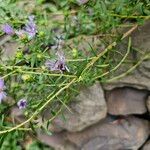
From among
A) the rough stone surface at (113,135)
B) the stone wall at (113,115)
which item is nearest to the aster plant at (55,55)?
the stone wall at (113,115)

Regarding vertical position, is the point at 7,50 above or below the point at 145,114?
above

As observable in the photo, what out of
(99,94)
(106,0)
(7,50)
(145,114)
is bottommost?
(145,114)

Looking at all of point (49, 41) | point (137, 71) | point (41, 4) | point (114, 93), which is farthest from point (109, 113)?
point (41, 4)

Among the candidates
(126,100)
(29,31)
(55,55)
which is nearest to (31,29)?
(29,31)

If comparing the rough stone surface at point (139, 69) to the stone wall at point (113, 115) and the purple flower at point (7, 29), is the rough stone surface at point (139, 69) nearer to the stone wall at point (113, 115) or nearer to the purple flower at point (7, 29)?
the stone wall at point (113, 115)

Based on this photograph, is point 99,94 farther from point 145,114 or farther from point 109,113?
point 145,114

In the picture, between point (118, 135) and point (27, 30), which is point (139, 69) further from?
point (27, 30)
